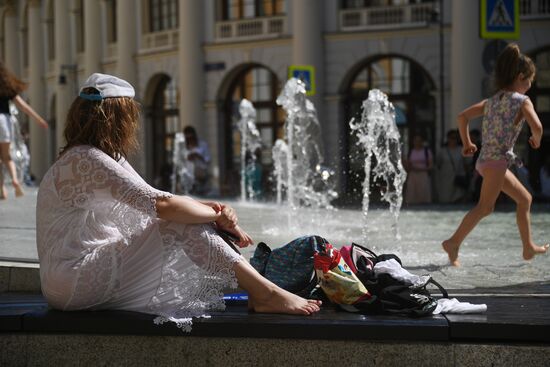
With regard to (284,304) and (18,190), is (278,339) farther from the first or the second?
(18,190)

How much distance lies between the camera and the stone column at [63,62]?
34.9 m

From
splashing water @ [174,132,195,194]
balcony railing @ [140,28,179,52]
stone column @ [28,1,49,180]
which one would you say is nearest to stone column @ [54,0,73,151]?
stone column @ [28,1,49,180]

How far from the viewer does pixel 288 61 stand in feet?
82.5

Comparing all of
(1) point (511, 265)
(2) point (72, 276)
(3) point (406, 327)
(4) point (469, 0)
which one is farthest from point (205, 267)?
(4) point (469, 0)

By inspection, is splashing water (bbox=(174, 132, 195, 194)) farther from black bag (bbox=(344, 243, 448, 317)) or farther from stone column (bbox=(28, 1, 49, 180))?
black bag (bbox=(344, 243, 448, 317))

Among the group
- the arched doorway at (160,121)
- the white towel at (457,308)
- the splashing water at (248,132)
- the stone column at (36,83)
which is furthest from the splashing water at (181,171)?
the white towel at (457,308)

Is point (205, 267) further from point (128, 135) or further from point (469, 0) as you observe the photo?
point (469, 0)

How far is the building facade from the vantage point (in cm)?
2211

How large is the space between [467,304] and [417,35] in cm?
2007

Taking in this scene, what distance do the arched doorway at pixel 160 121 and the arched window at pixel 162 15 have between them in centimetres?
172

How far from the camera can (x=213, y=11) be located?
87.4 ft

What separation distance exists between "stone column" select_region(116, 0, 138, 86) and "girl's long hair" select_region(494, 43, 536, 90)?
79.5 feet

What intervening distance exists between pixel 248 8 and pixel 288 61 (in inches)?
93.6

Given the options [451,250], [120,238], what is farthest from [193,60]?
[120,238]
